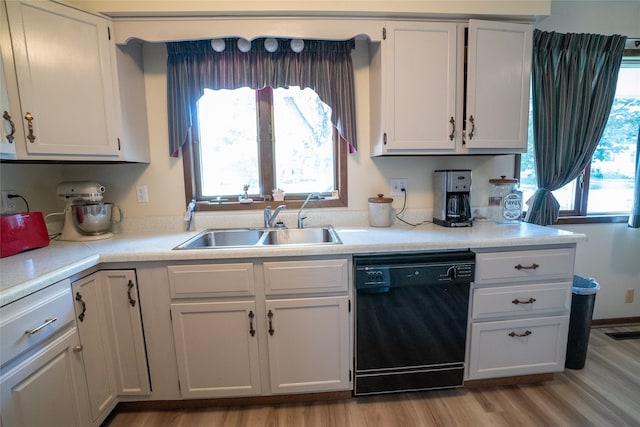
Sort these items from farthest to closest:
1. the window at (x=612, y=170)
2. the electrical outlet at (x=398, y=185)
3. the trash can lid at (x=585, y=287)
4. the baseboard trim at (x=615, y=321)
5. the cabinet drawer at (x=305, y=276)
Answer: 1. the baseboard trim at (x=615, y=321)
2. the window at (x=612, y=170)
3. the electrical outlet at (x=398, y=185)
4. the trash can lid at (x=585, y=287)
5. the cabinet drawer at (x=305, y=276)

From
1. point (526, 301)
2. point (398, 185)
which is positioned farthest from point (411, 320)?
point (398, 185)

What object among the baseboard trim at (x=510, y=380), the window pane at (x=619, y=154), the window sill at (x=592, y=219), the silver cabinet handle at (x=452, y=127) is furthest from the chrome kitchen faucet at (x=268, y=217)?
the window pane at (x=619, y=154)

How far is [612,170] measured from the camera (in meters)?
2.28

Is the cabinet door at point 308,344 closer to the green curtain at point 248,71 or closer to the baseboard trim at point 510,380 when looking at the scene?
the baseboard trim at point 510,380

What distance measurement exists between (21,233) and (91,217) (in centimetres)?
31

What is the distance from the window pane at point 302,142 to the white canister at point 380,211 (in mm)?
355

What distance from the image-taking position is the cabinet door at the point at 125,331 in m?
1.42

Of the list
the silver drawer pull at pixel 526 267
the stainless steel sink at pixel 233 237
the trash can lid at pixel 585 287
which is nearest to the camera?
the silver drawer pull at pixel 526 267

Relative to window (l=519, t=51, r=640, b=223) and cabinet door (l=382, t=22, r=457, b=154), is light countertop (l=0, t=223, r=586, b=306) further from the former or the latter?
window (l=519, t=51, r=640, b=223)

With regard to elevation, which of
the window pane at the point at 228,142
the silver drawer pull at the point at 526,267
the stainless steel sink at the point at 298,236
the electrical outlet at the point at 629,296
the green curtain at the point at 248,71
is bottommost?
the electrical outlet at the point at 629,296

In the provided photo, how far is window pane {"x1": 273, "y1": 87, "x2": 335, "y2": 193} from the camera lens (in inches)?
79.3

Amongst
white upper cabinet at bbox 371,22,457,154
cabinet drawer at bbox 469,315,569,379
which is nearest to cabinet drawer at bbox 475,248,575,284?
cabinet drawer at bbox 469,315,569,379

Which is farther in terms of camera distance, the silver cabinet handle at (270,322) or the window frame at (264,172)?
the window frame at (264,172)

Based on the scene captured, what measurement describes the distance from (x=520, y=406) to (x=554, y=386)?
1.09 ft
